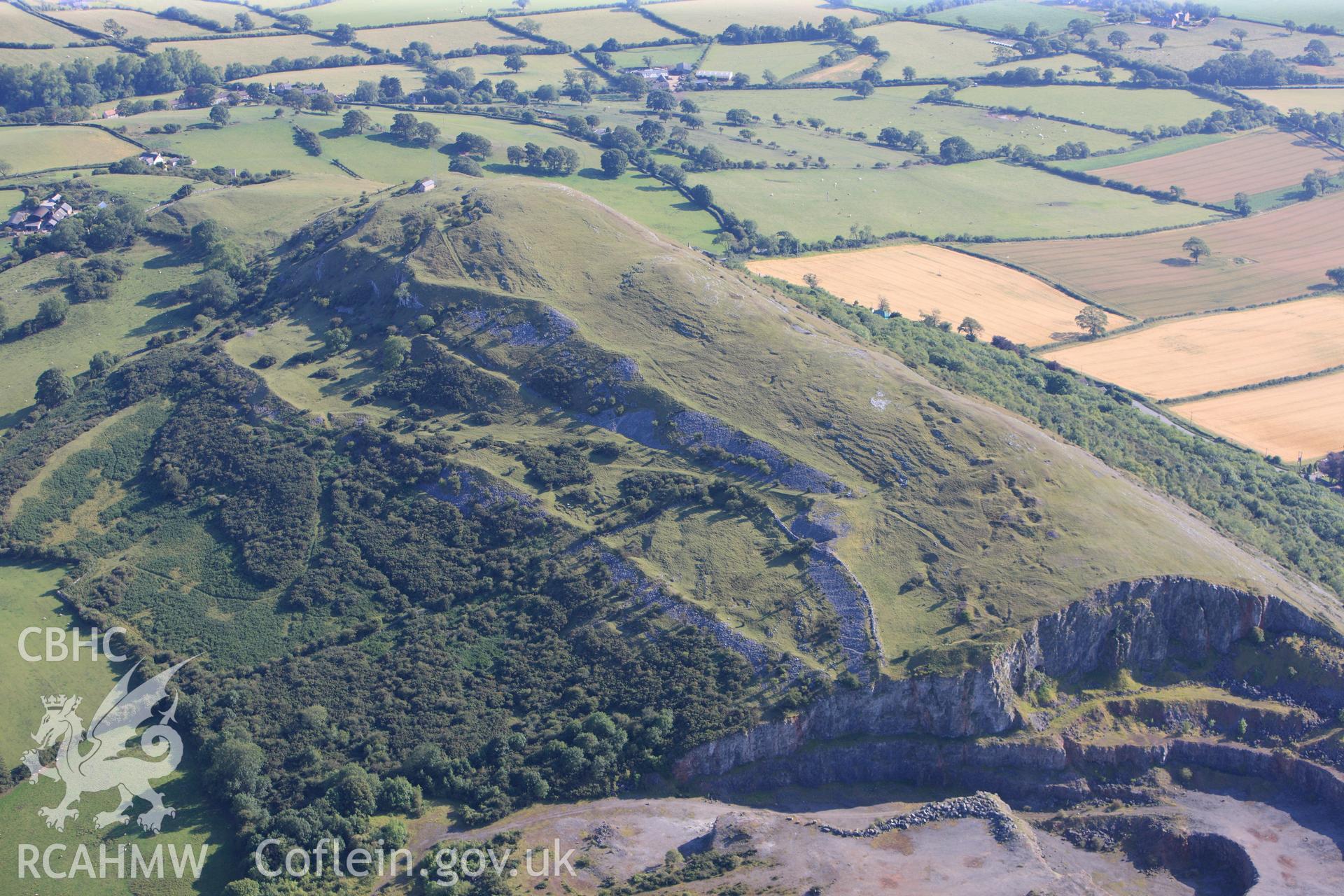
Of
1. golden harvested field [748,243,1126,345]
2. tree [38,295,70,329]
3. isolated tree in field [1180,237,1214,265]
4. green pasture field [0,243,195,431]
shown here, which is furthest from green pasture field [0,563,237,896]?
isolated tree in field [1180,237,1214,265]

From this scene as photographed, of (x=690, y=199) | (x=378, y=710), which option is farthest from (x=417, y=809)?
(x=690, y=199)

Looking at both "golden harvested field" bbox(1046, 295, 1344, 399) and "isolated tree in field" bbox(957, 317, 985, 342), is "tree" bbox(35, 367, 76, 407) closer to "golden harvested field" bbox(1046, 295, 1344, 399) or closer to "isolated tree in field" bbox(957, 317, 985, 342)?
"isolated tree in field" bbox(957, 317, 985, 342)

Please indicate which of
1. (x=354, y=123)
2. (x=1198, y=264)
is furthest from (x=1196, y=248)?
(x=354, y=123)

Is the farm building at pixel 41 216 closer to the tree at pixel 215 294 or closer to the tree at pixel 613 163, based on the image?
the tree at pixel 215 294

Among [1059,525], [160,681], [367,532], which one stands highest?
[1059,525]

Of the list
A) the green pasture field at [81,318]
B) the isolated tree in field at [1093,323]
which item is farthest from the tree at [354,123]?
the isolated tree in field at [1093,323]

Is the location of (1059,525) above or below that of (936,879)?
above

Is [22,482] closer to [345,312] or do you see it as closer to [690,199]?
[345,312]
